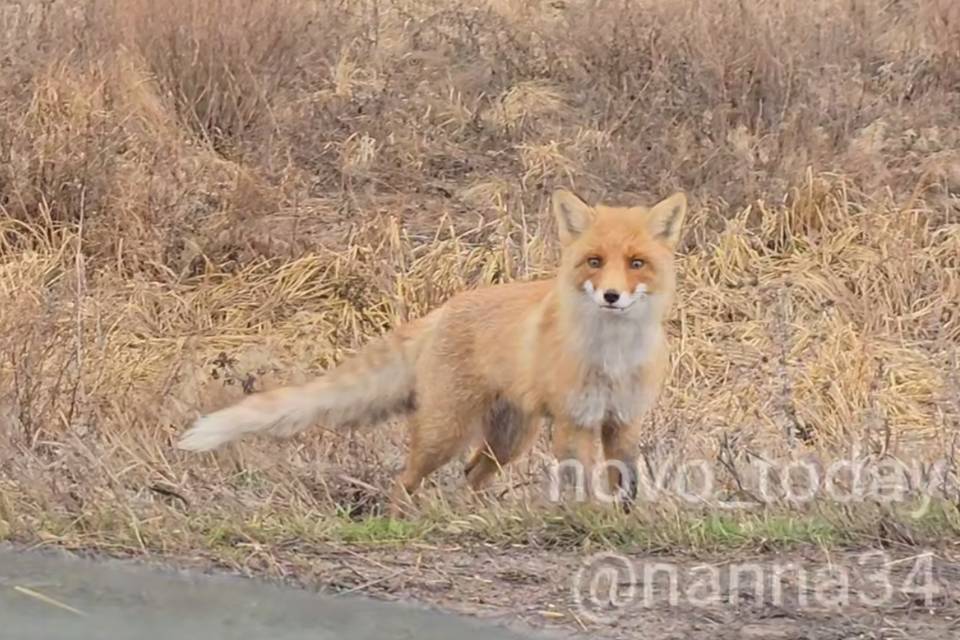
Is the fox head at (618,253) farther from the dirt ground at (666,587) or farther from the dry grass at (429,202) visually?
the dirt ground at (666,587)

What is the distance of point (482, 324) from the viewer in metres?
6.21

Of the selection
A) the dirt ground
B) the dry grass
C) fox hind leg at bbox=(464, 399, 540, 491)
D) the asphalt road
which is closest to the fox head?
fox hind leg at bbox=(464, 399, 540, 491)

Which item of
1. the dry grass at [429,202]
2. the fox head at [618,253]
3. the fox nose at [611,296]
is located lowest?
the dry grass at [429,202]

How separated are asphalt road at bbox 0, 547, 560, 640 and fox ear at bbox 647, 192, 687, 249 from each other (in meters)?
A: 2.00

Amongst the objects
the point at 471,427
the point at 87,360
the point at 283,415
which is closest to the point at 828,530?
the point at 471,427

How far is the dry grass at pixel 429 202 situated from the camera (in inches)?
284

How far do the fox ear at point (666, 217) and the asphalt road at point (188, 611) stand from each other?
2.00m

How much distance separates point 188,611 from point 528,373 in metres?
1.88

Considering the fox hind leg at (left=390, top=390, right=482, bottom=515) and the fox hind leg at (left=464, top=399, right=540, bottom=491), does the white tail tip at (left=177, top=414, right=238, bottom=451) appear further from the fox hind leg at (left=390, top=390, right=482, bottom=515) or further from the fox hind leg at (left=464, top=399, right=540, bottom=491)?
the fox hind leg at (left=464, top=399, right=540, bottom=491)

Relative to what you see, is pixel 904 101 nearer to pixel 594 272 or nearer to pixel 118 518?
pixel 594 272

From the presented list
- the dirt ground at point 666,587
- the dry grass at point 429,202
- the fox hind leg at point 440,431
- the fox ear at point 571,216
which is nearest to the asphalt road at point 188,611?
the dirt ground at point 666,587

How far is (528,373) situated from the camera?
19.5 feet

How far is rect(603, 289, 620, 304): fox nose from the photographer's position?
5.58 meters

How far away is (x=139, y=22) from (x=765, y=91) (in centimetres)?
460
